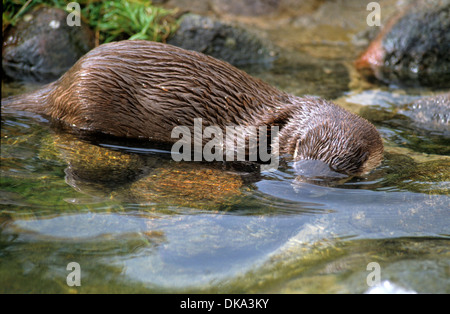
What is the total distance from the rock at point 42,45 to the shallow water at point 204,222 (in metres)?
1.95

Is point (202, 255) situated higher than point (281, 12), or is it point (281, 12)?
point (281, 12)

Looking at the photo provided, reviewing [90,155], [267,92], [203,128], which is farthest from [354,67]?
[90,155]

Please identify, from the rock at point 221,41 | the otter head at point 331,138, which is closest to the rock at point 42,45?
the rock at point 221,41

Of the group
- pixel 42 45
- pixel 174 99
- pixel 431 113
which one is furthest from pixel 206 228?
pixel 42 45

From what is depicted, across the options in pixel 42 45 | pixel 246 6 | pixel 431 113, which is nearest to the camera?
pixel 431 113

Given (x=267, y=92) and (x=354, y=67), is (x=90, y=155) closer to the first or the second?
(x=267, y=92)

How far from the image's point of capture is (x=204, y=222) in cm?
277

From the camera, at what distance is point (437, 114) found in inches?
190

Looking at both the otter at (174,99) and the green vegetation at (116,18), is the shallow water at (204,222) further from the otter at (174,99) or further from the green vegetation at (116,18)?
the green vegetation at (116,18)

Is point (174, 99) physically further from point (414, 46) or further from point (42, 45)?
point (414, 46)

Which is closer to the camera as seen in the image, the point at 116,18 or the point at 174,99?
the point at 174,99

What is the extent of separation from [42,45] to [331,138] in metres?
4.00

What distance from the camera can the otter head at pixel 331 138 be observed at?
3572 millimetres
